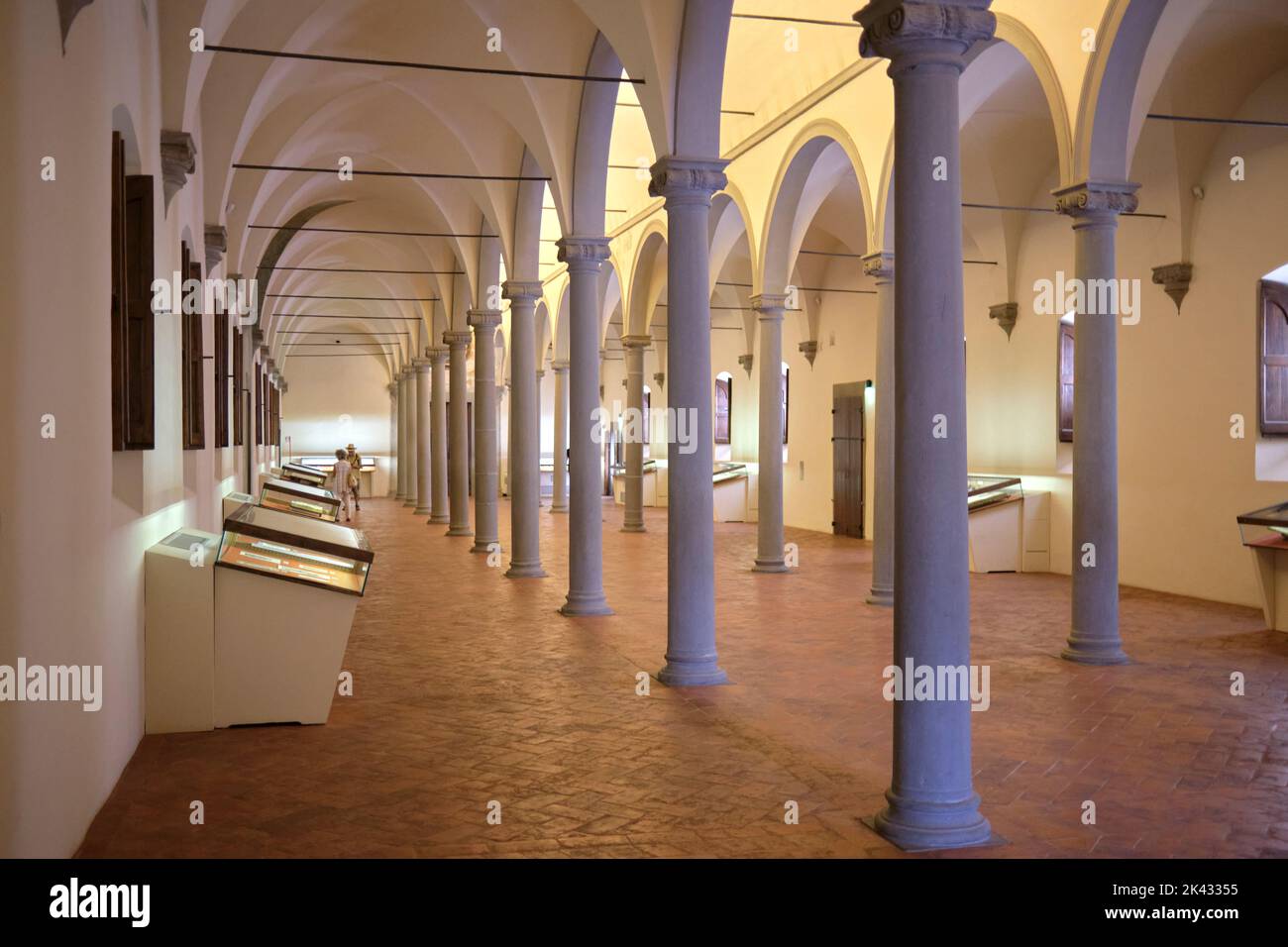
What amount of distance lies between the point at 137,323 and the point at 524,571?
851 cm

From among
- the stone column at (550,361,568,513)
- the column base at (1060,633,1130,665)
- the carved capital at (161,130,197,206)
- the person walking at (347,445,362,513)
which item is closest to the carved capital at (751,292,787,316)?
the column base at (1060,633,1130,665)

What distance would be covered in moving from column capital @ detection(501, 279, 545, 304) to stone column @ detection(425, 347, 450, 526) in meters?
8.88

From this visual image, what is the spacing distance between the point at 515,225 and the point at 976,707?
898 centimetres

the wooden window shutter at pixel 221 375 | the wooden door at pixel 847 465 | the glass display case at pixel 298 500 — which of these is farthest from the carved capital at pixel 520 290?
the wooden door at pixel 847 465

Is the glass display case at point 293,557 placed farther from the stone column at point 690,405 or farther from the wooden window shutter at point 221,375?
the wooden window shutter at point 221,375

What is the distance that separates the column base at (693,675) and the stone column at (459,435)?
36.7ft

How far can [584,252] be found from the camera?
11.1m

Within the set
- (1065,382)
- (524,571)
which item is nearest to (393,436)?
(524,571)

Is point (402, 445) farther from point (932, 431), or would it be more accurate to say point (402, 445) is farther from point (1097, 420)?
point (932, 431)

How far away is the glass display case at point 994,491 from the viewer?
15.0 metres

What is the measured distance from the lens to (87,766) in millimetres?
4883

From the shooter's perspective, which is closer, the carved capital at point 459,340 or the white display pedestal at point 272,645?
the white display pedestal at point 272,645

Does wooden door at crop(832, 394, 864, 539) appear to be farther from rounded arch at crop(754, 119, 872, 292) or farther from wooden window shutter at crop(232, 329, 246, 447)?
wooden window shutter at crop(232, 329, 246, 447)
